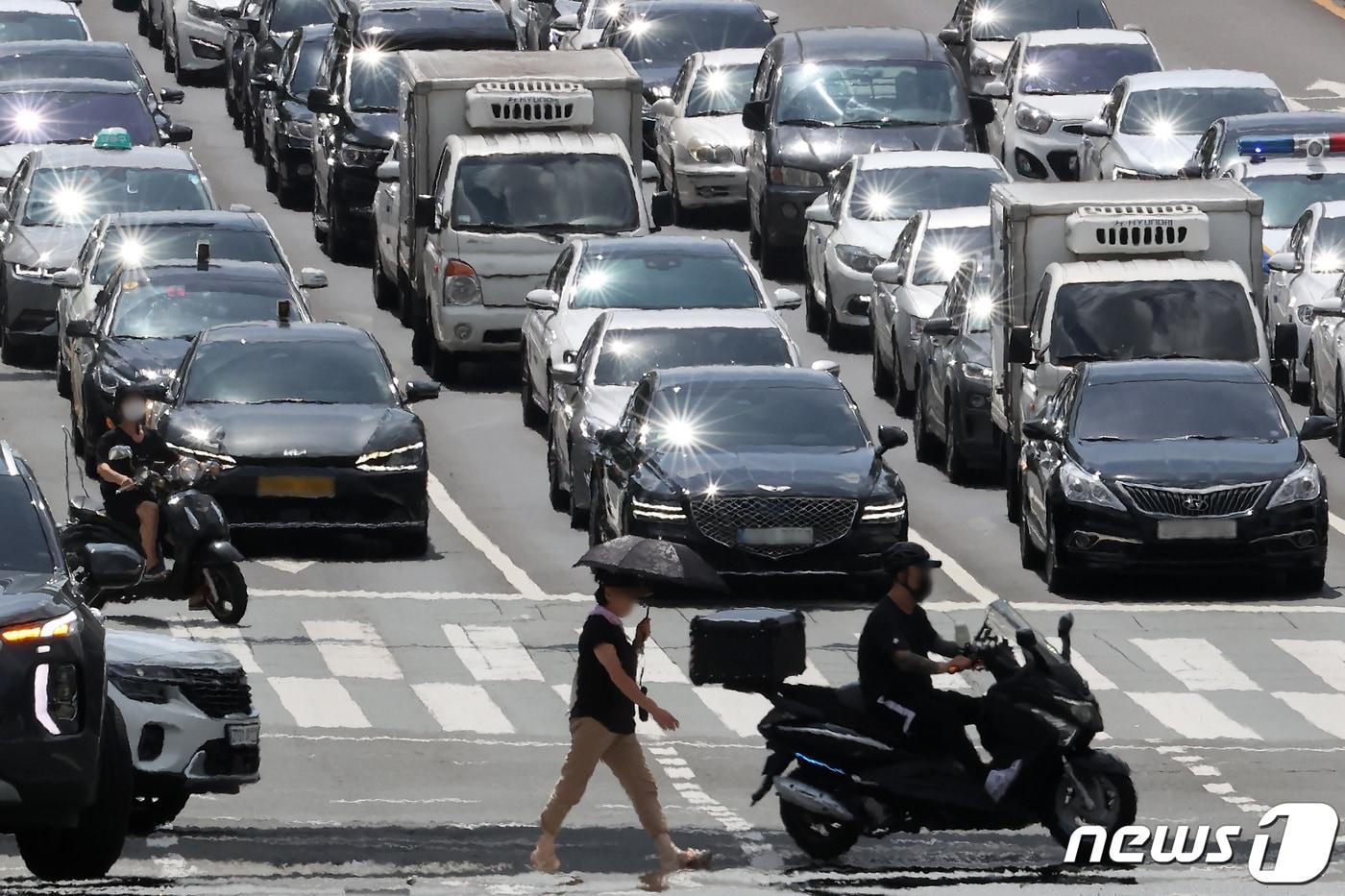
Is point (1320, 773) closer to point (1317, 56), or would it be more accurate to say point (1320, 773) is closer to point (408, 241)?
→ point (408, 241)

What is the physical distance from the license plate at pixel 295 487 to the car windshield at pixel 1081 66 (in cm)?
1802

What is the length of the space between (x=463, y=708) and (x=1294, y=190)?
15733 millimetres

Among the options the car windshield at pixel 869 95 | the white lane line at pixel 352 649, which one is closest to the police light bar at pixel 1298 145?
the car windshield at pixel 869 95

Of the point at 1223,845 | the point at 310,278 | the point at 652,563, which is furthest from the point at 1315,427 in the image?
the point at 652,563

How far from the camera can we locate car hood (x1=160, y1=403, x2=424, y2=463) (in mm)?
24797

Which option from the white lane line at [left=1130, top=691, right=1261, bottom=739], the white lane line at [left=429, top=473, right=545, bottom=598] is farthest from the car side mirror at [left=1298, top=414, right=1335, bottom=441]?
the white lane line at [left=429, top=473, right=545, bottom=598]

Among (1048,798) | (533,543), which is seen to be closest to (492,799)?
(1048,798)

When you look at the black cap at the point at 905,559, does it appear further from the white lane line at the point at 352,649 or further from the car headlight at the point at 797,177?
the car headlight at the point at 797,177

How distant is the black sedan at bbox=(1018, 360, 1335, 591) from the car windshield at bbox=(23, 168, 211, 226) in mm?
11805

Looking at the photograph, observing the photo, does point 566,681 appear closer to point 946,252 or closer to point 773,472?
point 773,472

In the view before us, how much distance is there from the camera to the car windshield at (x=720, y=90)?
39219 millimetres

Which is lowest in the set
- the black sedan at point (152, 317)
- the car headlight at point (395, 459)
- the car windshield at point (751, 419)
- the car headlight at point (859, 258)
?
the car headlight at point (859, 258)

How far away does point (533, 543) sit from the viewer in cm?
2581

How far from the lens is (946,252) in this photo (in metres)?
31.6
